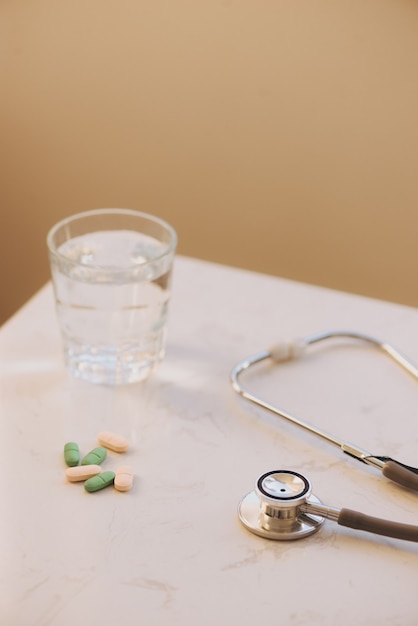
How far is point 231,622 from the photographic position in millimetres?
718

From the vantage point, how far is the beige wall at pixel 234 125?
1.62 meters

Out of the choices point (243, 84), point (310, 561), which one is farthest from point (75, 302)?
point (243, 84)

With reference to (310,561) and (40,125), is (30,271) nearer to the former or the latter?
(40,125)

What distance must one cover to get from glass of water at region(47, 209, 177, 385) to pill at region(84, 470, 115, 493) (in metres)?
0.17

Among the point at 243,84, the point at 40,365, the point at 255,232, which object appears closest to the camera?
the point at 40,365

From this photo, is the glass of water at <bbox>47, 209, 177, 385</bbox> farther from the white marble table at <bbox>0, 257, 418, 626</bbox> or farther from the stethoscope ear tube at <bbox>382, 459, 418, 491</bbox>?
the stethoscope ear tube at <bbox>382, 459, 418, 491</bbox>

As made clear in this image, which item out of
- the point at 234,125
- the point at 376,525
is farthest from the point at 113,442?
the point at 234,125

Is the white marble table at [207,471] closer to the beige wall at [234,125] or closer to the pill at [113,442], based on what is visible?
the pill at [113,442]

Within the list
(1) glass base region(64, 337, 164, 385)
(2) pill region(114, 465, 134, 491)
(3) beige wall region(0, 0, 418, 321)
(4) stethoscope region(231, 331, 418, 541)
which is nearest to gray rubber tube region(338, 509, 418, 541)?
(4) stethoscope region(231, 331, 418, 541)

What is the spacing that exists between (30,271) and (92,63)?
1.60 feet

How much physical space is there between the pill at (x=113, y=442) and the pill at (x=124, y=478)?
0.10 feet

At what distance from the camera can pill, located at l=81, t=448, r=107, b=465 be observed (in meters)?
0.88

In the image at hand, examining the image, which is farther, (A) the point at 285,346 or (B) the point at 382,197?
(B) the point at 382,197

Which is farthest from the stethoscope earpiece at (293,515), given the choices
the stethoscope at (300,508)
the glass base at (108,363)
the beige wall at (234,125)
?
the beige wall at (234,125)
